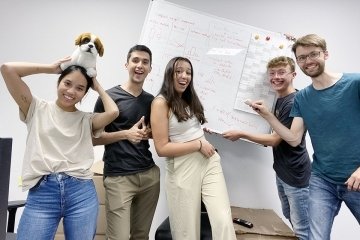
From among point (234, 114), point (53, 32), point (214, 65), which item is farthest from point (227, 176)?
point (53, 32)

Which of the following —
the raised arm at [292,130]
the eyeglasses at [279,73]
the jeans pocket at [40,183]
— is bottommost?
the jeans pocket at [40,183]

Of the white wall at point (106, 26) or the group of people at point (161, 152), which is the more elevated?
the white wall at point (106, 26)

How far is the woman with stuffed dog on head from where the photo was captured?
130 centimetres

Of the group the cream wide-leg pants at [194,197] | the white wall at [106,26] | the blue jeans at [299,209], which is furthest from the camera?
the white wall at [106,26]

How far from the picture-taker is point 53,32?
2.42m

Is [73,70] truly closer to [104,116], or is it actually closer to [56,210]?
[104,116]

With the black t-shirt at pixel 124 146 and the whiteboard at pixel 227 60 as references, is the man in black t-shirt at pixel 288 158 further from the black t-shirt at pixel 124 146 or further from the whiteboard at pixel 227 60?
the black t-shirt at pixel 124 146

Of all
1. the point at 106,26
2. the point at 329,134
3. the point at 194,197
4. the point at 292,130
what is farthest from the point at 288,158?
the point at 106,26

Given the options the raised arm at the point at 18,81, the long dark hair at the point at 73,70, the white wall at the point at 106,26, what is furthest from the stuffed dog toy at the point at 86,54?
the white wall at the point at 106,26

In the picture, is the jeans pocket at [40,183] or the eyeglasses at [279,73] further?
the eyeglasses at [279,73]

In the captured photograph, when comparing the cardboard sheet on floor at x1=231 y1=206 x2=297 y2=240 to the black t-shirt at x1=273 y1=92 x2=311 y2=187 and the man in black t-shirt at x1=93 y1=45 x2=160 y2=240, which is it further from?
the man in black t-shirt at x1=93 y1=45 x2=160 y2=240

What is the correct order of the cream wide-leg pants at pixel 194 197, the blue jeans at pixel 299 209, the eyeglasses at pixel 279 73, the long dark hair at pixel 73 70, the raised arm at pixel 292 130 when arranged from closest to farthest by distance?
the long dark hair at pixel 73 70 → the cream wide-leg pants at pixel 194 197 → the raised arm at pixel 292 130 → the blue jeans at pixel 299 209 → the eyeglasses at pixel 279 73

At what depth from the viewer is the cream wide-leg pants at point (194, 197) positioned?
160 centimetres

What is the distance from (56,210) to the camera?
131 centimetres
